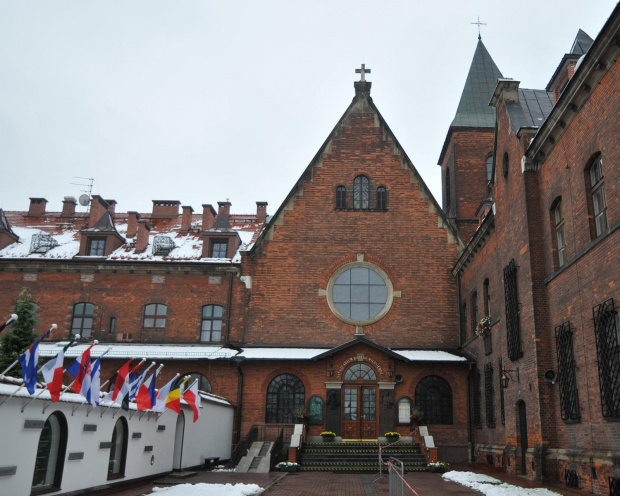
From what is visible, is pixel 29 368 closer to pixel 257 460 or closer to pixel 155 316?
pixel 257 460

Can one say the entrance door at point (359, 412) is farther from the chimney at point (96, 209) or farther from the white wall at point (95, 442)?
the chimney at point (96, 209)

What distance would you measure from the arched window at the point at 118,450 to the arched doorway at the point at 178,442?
13.1 feet

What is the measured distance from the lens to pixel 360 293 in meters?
29.1

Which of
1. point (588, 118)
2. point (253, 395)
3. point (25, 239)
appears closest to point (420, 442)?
point (253, 395)

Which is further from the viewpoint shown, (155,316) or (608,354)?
(155,316)

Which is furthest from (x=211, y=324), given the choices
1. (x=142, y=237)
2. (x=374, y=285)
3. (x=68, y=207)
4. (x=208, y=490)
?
(x=208, y=490)

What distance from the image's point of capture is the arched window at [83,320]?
1160 inches

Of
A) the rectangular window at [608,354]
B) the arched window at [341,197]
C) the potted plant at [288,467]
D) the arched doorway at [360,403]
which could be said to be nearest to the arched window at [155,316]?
the arched doorway at [360,403]

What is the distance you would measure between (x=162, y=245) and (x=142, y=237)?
4.22 feet

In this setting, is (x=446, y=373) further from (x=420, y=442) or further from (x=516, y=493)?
(x=516, y=493)

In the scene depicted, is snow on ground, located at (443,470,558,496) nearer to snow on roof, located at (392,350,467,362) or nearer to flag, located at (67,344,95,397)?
snow on roof, located at (392,350,467,362)

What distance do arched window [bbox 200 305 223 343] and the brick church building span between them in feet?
0.31

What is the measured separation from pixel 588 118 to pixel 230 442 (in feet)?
62.2

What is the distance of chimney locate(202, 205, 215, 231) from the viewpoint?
1294 inches
